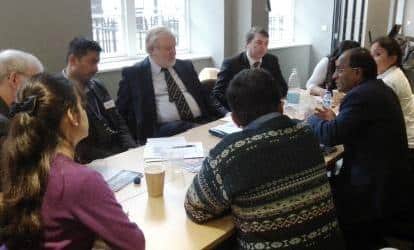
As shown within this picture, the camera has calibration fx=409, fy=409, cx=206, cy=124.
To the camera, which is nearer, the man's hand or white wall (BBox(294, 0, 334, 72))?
the man's hand

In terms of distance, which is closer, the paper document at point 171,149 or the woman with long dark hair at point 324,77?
the paper document at point 171,149

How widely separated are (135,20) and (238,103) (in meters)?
3.20

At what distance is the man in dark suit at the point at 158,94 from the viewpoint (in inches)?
117

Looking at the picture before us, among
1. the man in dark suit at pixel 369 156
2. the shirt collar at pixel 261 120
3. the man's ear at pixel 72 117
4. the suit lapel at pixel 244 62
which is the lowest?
the man in dark suit at pixel 369 156

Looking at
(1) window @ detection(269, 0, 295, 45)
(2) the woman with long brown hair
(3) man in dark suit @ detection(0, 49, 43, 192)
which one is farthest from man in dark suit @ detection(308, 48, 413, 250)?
(1) window @ detection(269, 0, 295, 45)

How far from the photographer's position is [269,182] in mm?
1224

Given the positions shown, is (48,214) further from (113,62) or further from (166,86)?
(113,62)

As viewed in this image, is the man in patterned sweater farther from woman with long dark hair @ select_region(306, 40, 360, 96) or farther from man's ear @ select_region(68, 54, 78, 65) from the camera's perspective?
woman with long dark hair @ select_region(306, 40, 360, 96)

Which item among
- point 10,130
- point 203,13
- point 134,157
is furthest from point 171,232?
point 203,13

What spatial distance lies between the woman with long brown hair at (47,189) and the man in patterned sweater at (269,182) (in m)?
0.35

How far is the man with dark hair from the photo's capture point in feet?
7.88

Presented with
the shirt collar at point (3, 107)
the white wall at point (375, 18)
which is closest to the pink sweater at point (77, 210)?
the shirt collar at point (3, 107)

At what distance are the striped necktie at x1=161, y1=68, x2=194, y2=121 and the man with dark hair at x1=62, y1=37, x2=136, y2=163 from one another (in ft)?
1.70

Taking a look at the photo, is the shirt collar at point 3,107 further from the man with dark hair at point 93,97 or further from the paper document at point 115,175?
the man with dark hair at point 93,97
